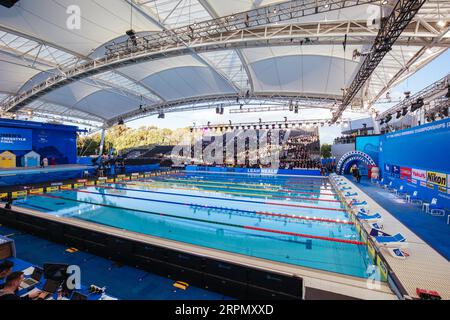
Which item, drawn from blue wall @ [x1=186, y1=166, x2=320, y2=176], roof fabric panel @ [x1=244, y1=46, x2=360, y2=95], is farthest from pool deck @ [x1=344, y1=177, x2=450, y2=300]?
blue wall @ [x1=186, y1=166, x2=320, y2=176]

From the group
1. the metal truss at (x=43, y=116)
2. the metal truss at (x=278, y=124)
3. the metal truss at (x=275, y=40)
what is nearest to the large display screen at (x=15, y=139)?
the metal truss at (x=275, y=40)

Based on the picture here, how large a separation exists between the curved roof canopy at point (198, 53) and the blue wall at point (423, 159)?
10.2 ft

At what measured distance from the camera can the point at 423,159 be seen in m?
8.13

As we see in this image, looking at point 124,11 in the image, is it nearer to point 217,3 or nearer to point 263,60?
point 217,3

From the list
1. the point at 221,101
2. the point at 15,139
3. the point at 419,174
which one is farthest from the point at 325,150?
the point at 15,139

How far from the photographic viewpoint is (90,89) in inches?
728

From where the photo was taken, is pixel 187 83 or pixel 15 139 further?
pixel 187 83

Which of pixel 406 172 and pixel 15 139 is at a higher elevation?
pixel 15 139

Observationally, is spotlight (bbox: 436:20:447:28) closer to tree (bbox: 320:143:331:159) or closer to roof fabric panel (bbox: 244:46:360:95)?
roof fabric panel (bbox: 244:46:360:95)

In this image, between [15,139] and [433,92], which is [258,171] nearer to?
[433,92]

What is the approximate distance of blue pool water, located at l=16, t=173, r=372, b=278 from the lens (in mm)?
4922

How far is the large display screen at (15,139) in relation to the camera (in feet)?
41.9

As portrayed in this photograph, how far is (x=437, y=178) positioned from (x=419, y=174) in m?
1.34
